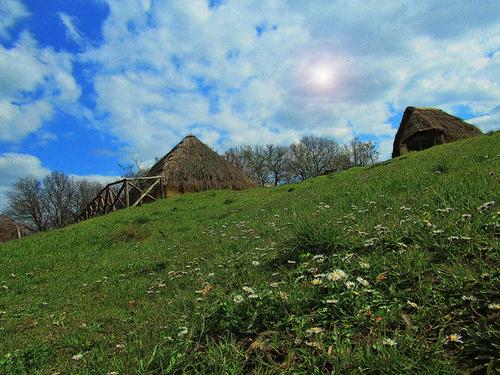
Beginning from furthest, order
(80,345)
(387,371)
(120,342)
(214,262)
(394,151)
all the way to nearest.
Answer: (394,151) → (214,262) → (80,345) → (120,342) → (387,371)

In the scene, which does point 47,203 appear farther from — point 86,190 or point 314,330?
point 314,330

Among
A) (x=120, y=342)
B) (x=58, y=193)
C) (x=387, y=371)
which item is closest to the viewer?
(x=387, y=371)

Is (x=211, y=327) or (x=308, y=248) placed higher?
(x=308, y=248)

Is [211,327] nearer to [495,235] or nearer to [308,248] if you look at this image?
[308,248]

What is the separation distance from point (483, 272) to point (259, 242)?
12.2 ft

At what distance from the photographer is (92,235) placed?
12805 mm

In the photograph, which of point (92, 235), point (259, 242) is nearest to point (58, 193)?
point (92, 235)

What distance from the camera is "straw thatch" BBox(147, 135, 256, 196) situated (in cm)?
2475

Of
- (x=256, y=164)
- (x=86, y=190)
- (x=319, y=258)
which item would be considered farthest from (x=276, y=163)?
(x=319, y=258)

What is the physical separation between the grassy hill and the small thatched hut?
70.5 feet

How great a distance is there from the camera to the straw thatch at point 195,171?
974 inches

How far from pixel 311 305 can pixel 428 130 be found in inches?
1059

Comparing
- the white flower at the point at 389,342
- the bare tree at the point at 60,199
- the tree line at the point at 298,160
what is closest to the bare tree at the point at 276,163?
the tree line at the point at 298,160

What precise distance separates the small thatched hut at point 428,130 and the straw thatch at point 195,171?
43.7 feet
